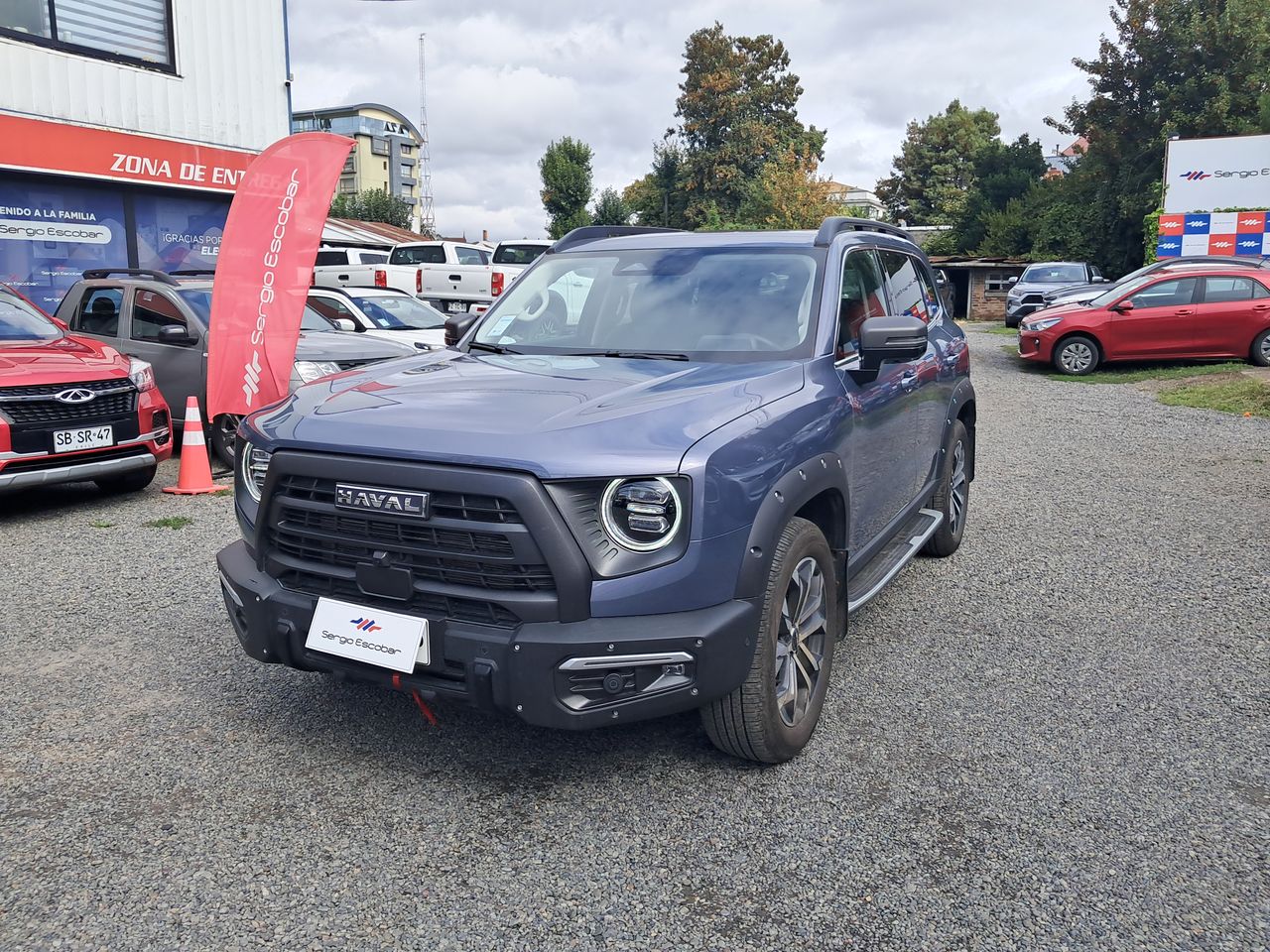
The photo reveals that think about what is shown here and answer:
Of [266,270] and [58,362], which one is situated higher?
[266,270]

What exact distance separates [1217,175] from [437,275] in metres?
21.6

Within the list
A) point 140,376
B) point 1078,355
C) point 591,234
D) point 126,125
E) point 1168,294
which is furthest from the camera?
point 1078,355

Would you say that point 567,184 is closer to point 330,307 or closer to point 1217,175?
point 1217,175

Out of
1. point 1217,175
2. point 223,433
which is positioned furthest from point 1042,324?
point 1217,175

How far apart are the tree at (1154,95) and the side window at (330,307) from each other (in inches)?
1234

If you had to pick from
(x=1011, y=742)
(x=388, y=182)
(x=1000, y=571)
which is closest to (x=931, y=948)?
(x=1011, y=742)

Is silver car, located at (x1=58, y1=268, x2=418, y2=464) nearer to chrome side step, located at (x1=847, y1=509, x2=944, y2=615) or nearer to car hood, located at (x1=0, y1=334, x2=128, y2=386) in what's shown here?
car hood, located at (x1=0, y1=334, x2=128, y2=386)

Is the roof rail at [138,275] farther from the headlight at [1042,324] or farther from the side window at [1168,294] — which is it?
the side window at [1168,294]

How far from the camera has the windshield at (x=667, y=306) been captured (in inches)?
161

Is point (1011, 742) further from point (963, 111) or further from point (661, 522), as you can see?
point (963, 111)

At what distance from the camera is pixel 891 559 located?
180 inches

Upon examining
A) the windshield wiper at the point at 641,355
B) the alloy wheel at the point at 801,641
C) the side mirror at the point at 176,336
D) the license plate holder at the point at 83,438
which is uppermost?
the windshield wiper at the point at 641,355

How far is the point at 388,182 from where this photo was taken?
100062 millimetres

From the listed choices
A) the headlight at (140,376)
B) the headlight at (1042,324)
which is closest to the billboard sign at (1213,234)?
the headlight at (1042,324)
